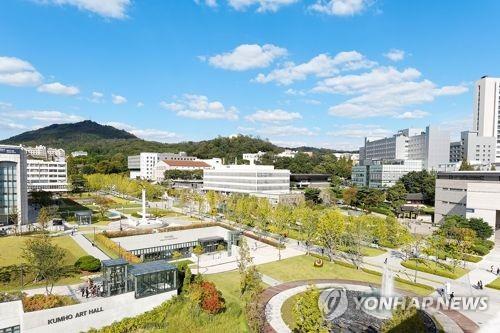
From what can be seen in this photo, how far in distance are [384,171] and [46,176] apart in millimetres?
96862

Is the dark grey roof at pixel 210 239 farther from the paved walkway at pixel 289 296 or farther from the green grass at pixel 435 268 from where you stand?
the green grass at pixel 435 268

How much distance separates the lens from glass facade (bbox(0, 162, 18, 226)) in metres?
51.2

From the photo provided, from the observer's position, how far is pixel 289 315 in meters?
24.8

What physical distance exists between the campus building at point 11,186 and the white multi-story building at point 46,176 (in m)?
42.8

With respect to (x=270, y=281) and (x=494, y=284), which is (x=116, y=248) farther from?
(x=494, y=284)

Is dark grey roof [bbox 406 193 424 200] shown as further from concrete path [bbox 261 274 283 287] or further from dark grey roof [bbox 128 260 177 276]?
dark grey roof [bbox 128 260 177 276]

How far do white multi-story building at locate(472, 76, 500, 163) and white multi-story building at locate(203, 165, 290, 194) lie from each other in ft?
310

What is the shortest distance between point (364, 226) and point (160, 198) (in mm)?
66278

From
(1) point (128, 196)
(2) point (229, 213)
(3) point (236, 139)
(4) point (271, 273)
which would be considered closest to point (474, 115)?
(3) point (236, 139)

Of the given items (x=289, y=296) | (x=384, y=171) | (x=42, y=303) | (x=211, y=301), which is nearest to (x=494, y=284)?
(x=289, y=296)

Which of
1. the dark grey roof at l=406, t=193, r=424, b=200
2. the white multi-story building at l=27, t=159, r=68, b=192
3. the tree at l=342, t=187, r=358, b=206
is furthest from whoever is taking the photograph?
the white multi-story building at l=27, t=159, r=68, b=192

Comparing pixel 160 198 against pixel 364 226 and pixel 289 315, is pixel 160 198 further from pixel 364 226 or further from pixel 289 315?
pixel 289 315

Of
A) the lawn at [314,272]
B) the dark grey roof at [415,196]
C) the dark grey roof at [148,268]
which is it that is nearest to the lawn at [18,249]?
the dark grey roof at [148,268]

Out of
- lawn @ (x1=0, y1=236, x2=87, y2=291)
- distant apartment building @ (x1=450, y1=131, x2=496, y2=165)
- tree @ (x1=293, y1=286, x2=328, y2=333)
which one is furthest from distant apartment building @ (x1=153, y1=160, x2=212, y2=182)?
tree @ (x1=293, y1=286, x2=328, y2=333)
